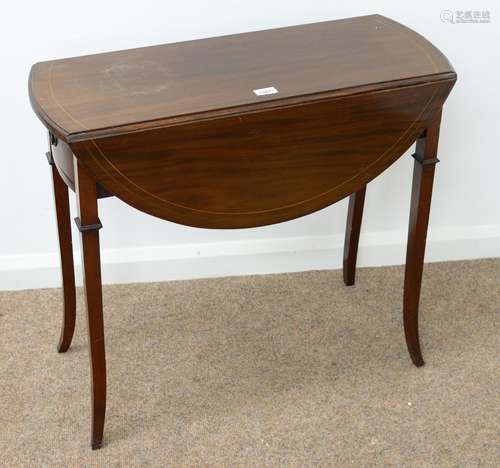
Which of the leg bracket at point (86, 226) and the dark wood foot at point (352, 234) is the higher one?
the leg bracket at point (86, 226)

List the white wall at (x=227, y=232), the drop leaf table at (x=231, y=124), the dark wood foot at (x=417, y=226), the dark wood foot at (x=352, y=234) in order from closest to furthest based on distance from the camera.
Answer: the drop leaf table at (x=231, y=124), the dark wood foot at (x=417, y=226), the white wall at (x=227, y=232), the dark wood foot at (x=352, y=234)

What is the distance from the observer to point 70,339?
2137 millimetres

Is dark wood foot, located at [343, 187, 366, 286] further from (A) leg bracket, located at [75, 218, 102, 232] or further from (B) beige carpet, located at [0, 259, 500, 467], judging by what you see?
(A) leg bracket, located at [75, 218, 102, 232]

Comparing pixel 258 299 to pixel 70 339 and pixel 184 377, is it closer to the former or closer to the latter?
pixel 184 377

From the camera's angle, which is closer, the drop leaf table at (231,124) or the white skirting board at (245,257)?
the drop leaf table at (231,124)

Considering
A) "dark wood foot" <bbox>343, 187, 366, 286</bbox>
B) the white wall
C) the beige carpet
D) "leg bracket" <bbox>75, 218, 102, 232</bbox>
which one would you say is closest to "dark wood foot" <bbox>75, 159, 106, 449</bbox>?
"leg bracket" <bbox>75, 218, 102, 232</bbox>

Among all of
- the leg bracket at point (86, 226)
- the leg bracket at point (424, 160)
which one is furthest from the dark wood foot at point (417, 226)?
the leg bracket at point (86, 226)

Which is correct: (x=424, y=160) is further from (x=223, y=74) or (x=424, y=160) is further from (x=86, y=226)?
(x=86, y=226)

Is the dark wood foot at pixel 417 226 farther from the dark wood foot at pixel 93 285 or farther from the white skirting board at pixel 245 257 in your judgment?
the dark wood foot at pixel 93 285

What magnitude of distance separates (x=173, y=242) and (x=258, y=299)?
0.29 meters

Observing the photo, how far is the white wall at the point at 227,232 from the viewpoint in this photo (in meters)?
2.06

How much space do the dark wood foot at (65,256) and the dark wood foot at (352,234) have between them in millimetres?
758

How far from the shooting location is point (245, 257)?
95.4 inches

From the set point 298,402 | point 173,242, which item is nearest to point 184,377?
point 298,402
